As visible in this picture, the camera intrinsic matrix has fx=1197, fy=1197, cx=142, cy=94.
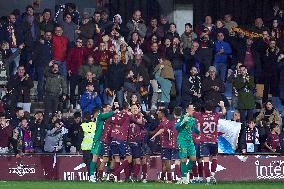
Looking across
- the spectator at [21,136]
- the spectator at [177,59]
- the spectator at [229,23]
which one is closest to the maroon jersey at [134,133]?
the spectator at [21,136]

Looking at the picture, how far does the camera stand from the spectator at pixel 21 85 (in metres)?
33.5

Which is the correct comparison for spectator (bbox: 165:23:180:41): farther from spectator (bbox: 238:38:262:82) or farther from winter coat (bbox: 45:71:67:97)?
winter coat (bbox: 45:71:67:97)

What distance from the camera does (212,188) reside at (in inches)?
1095

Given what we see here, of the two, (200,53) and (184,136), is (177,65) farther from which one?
(184,136)

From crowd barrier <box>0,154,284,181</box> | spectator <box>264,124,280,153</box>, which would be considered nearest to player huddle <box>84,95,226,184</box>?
crowd barrier <box>0,154,284,181</box>

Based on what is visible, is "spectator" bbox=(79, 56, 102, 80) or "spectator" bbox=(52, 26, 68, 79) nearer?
A: "spectator" bbox=(79, 56, 102, 80)

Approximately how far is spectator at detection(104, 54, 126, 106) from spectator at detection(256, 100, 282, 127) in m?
4.10

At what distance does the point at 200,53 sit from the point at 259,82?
2368 mm

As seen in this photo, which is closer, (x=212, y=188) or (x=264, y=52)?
(x=212, y=188)

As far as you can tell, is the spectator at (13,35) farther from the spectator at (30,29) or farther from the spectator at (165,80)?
the spectator at (165,80)

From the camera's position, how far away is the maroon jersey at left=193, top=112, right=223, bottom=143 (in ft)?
99.9

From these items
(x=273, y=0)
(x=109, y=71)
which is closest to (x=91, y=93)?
(x=109, y=71)

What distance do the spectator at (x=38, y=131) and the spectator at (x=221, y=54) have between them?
564cm

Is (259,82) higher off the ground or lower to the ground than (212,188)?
higher
